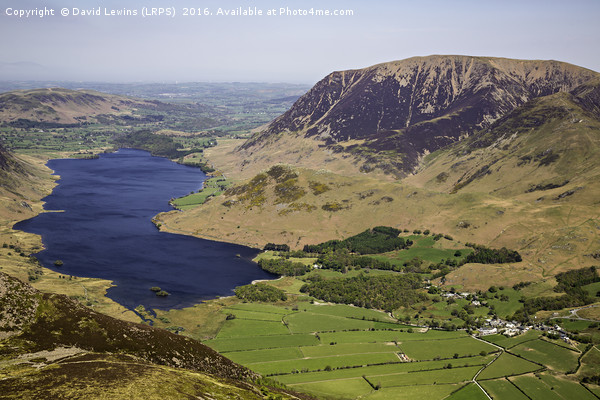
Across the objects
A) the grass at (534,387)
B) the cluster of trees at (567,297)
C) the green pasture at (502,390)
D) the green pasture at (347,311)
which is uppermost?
the cluster of trees at (567,297)

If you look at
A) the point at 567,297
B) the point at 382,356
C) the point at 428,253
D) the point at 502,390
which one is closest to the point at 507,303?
the point at 567,297

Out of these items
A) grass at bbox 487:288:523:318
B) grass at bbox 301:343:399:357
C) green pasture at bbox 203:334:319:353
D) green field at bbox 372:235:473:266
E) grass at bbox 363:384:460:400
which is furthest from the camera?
green field at bbox 372:235:473:266

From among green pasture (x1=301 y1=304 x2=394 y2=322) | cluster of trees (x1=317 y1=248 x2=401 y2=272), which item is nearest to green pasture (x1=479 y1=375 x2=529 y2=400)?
green pasture (x1=301 y1=304 x2=394 y2=322)

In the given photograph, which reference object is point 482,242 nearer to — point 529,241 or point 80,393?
point 529,241

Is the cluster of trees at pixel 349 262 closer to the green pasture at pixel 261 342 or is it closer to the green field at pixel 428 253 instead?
the green field at pixel 428 253

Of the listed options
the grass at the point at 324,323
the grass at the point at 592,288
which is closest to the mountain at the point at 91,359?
the grass at the point at 324,323

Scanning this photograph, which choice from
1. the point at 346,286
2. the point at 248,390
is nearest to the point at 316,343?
the point at 346,286

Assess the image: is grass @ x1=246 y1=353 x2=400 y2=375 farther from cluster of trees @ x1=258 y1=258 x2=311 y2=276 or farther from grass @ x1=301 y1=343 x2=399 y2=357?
cluster of trees @ x1=258 y1=258 x2=311 y2=276
